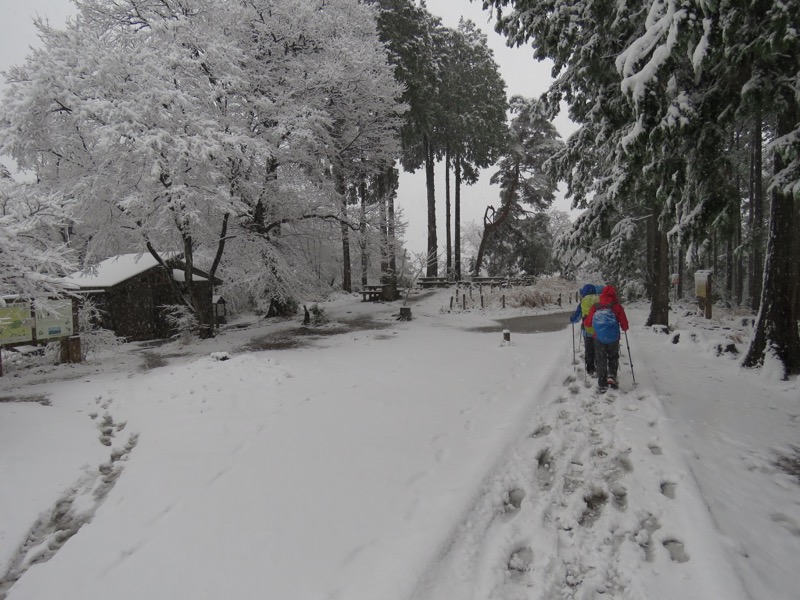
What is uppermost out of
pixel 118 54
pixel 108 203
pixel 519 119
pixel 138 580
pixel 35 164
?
pixel 519 119

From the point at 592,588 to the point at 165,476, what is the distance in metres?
4.19

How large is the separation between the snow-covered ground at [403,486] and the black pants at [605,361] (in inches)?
11.2

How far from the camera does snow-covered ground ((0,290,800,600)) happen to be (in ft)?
9.57

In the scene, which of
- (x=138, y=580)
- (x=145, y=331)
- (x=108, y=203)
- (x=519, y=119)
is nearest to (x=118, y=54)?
(x=108, y=203)

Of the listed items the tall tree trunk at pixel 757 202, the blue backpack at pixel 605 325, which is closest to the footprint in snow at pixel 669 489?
the blue backpack at pixel 605 325

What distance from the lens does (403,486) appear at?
161 inches

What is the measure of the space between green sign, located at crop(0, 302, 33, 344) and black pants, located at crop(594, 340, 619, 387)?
1130 cm

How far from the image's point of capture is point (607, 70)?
23.5ft

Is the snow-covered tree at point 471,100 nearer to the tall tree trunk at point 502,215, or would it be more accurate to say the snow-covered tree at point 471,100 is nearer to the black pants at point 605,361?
the tall tree trunk at point 502,215

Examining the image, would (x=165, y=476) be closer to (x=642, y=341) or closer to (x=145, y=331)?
(x=642, y=341)

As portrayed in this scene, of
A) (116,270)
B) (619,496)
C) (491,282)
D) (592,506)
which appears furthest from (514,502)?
(491,282)

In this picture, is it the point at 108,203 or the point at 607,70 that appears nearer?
the point at 607,70

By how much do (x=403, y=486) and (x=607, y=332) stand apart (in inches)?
166

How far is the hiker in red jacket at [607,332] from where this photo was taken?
658 centimetres
